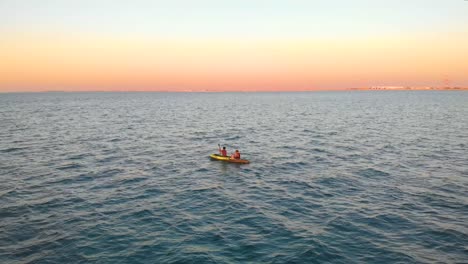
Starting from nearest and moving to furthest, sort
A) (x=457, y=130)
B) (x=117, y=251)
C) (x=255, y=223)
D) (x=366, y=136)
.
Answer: (x=117, y=251)
(x=255, y=223)
(x=366, y=136)
(x=457, y=130)

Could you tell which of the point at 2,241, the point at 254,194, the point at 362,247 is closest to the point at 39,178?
the point at 2,241

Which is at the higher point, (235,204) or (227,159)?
(227,159)

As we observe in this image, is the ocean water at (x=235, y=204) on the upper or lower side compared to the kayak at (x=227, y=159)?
lower

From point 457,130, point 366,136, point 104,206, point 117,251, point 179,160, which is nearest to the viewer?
point 117,251

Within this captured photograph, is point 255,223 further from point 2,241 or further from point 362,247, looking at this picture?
point 2,241

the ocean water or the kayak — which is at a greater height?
the kayak

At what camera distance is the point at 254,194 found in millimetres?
27953

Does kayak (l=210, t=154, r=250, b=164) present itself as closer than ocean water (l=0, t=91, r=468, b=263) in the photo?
No

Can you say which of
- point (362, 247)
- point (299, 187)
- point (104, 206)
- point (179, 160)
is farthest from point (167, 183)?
point (362, 247)

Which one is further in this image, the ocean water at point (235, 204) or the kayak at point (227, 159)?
the kayak at point (227, 159)

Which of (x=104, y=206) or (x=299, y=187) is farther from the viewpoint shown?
(x=299, y=187)

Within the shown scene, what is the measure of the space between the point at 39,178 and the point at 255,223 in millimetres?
22627

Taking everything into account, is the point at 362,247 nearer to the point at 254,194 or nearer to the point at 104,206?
the point at 254,194

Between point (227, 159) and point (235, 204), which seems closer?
point (235, 204)
